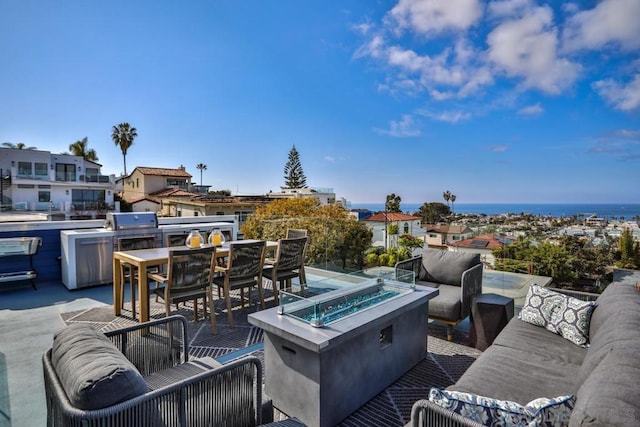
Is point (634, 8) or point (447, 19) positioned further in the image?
point (447, 19)

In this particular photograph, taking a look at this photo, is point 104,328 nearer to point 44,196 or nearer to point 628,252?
point 628,252

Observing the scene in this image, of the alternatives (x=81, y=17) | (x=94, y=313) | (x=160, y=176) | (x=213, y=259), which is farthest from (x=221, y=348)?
(x=160, y=176)

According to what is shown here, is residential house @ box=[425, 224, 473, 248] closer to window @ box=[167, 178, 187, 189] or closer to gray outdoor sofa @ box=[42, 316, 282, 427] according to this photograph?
gray outdoor sofa @ box=[42, 316, 282, 427]

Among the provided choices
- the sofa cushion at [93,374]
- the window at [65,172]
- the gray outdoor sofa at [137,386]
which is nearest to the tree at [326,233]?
the gray outdoor sofa at [137,386]

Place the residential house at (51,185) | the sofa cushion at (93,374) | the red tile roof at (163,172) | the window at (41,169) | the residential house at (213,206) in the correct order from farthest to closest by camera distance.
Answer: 1. the red tile roof at (163,172)
2. the window at (41,169)
3. the residential house at (51,185)
4. the residential house at (213,206)
5. the sofa cushion at (93,374)

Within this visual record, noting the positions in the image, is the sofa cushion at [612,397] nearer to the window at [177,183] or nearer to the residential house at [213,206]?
the residential house at [213,206]

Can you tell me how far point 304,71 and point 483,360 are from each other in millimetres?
10167

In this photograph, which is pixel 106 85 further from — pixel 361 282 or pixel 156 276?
pixel 361 282

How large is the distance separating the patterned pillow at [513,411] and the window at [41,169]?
25996mm

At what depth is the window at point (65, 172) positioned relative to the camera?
21.0 m

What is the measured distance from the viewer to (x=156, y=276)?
3758mm

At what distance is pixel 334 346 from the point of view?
2000mm

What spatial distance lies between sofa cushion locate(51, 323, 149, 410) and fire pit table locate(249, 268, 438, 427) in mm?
977

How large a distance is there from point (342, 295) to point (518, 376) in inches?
47.4
